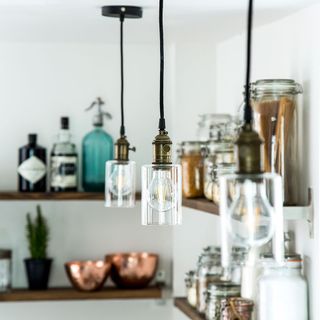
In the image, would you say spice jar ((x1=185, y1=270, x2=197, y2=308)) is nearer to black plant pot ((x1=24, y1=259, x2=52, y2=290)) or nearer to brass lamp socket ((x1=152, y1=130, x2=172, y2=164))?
black plant pot ((x1=24, y1=259, x2=52, y2=290))

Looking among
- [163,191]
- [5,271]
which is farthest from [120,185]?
[5,271]

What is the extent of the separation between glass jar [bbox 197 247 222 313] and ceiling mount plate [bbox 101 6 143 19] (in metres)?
0.89

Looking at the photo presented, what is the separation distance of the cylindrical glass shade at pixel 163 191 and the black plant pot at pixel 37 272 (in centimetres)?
131

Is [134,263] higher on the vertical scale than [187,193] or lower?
lower

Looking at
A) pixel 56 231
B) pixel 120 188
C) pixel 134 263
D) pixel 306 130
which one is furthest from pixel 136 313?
pixel 306 130

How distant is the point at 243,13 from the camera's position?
2.60 m

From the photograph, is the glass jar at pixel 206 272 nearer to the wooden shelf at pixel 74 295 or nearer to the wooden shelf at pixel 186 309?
the wooden shelf at pixel 186 309

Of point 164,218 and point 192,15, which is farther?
point 192,15

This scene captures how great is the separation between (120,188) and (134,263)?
0.88 metres

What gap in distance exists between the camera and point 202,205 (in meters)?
2.73

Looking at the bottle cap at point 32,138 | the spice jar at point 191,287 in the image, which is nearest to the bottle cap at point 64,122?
the bottle cap at point 32,138

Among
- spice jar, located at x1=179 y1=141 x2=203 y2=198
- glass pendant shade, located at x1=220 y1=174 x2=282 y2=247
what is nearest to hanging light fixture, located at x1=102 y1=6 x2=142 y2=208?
spice jar, located at x1=179 y1=141 x2=203 y2=198

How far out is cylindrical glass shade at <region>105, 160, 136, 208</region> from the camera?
250 centimetres

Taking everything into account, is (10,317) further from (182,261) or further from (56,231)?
(182,261)
